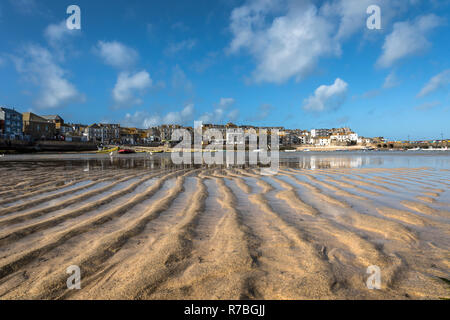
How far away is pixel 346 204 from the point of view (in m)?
5.84

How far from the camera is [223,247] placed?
126 inches

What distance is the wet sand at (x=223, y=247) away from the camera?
223 cm

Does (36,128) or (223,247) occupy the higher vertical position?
(36,128)

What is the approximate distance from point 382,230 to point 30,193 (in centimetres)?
863

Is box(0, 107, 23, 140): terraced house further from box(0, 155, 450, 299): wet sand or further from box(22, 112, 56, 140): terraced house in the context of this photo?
box(0, 155, 450, 299): wet sand

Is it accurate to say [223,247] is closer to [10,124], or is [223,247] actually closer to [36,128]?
[10,124]

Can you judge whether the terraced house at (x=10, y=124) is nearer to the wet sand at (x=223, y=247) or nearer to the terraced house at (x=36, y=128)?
the terraced house at (x=36, y=128)

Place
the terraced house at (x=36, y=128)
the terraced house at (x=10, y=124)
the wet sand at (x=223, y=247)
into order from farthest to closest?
the terraced house at (x=36, y=128) → the terraced house at (x=10, y=124) → the wet sand at (x=223, y=247)

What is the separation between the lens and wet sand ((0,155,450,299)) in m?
2.23

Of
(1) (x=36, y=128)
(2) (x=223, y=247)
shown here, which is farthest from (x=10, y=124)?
(2) (x=223, y=247)

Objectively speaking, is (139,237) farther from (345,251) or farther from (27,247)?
(345,251)

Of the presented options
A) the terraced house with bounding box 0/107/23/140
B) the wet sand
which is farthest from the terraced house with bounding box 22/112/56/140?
the wet sand

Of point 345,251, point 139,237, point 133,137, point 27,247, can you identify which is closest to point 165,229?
point 139,237

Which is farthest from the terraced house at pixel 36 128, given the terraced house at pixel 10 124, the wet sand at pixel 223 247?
the wet sand at pixel 223 247
